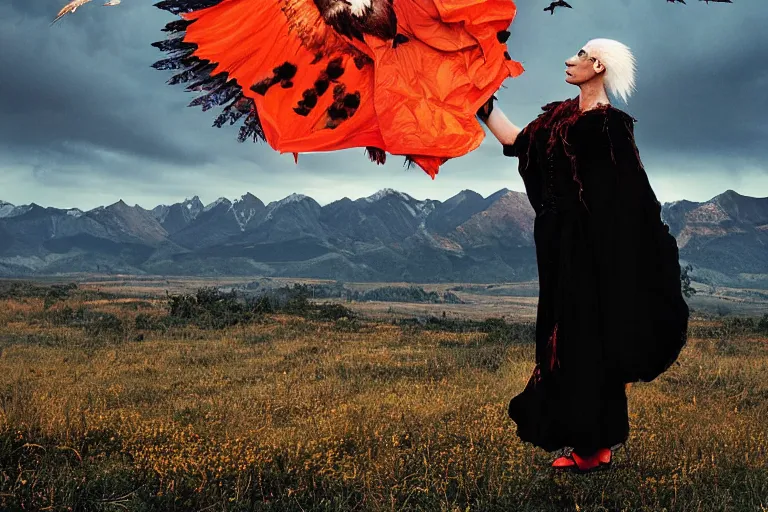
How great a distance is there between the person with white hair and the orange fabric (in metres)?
0.35

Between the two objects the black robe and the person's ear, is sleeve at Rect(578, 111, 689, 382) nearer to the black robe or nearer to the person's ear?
the black robe

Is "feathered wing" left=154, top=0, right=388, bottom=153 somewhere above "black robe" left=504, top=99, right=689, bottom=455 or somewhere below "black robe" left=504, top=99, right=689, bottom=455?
above

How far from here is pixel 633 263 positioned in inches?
129

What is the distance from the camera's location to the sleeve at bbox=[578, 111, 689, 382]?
328 cm

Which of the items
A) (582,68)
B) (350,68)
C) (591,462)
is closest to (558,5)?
(582,68)

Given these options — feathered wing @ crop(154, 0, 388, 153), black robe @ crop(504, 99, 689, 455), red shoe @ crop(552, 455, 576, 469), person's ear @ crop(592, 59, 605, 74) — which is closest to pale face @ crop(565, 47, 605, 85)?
person's ear @ crop(592, 59, 605, 74)

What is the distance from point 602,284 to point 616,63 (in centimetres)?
127

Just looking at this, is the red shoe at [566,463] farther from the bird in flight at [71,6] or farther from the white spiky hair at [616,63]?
the bird in flight at [71,6]

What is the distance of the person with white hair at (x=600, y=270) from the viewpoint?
3279 millimetres

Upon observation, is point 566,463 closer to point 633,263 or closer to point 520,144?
point 633,263

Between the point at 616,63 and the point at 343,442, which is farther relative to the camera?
the point at 343,442

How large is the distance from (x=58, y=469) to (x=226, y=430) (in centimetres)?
171

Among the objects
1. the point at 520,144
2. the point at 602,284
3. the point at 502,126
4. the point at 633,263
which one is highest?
the point at 502,126

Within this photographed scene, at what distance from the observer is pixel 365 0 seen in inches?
125
